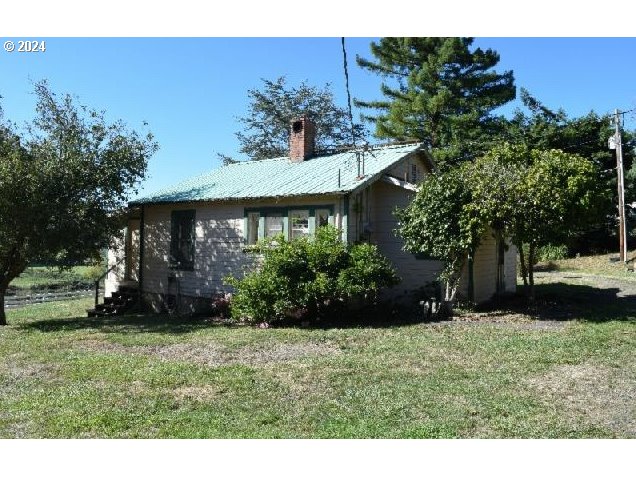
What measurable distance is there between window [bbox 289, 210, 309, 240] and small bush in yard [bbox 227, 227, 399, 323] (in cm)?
173

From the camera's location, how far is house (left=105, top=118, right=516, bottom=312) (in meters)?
14.4

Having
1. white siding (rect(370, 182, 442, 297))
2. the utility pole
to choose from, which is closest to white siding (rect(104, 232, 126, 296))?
white siding (rect(370, 182, 442, 297))

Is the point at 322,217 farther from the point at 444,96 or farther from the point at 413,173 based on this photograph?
A: the point at 444,96

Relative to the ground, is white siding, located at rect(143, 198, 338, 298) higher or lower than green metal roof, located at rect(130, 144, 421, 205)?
lower

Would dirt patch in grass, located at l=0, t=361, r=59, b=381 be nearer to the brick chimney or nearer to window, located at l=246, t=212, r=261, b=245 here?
window, located at l=246, t=212, r=261, b=245

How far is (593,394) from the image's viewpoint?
650cm

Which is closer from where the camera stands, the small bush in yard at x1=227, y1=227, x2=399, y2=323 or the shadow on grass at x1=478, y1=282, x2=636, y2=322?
the small bush in yard at x1=227, y1=227, x2=399, y2=323

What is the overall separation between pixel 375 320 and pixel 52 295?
21474 millimetres

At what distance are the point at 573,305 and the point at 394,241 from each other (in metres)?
5.08

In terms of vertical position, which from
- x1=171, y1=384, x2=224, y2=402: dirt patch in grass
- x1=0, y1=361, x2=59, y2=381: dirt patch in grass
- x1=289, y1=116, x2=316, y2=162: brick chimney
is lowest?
x1=0, y1=361, x2=59, y2=381: dirt patch in grass

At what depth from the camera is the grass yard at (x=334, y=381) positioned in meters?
5.53

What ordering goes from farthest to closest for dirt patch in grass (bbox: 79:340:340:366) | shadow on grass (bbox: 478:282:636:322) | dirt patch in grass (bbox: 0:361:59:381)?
shadow on grass (bbox: 478:282:636:322) < dirt patch in grass (bbox: 79:340:340:366) < dirt patch in grass (bbox: 0:361:59:381)

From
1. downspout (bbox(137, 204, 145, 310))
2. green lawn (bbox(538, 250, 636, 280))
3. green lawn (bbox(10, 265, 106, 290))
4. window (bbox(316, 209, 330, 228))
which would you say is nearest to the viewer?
window (bbox(316, 209, 330, 228))

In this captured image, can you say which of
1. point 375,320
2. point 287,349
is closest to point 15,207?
point 287,349
